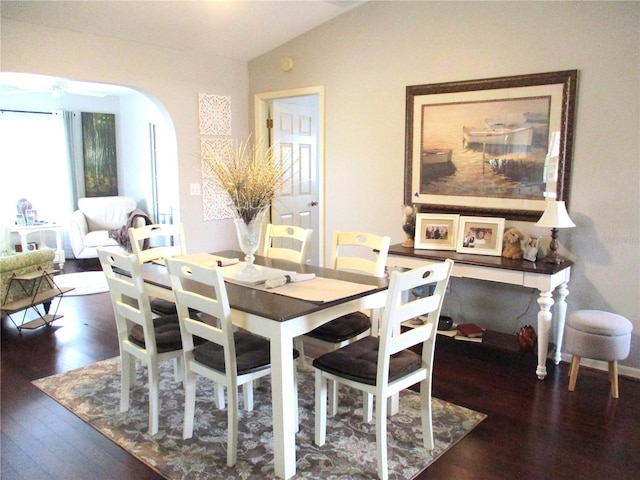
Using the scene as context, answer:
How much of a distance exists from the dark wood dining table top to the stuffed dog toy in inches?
50.4

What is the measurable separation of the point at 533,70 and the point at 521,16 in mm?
388

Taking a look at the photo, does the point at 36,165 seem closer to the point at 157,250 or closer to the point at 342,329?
the point at 157,250

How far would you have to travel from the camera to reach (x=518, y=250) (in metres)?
3.49

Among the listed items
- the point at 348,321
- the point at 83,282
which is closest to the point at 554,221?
the point at 348,321

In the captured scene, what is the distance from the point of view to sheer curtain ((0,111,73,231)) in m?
6.94

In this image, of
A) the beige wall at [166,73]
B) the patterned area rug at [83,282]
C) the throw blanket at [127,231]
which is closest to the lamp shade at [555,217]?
the beige wall at [166,73]

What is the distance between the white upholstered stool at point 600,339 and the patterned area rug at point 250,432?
2.64 ft

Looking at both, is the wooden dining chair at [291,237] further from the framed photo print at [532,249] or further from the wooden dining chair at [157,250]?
the framed photo print at [532,249]

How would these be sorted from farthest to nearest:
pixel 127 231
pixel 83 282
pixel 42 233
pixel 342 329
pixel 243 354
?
1. pixel 42 233
2. pixel 127 231
3. pixel 83 282
4. pixel 342 329
5. pixel 243 354

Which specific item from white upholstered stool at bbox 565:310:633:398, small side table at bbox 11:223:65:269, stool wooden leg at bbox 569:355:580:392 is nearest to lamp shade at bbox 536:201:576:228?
white upholstered stool at bbox 565:310:633:398

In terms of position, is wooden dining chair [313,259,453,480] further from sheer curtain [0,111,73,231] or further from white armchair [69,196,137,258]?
sheer curtain [0,111,73,231]

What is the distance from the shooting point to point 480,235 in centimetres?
371

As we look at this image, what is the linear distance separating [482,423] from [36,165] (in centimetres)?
702

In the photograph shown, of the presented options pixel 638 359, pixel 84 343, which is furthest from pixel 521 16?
pixel 84 343
